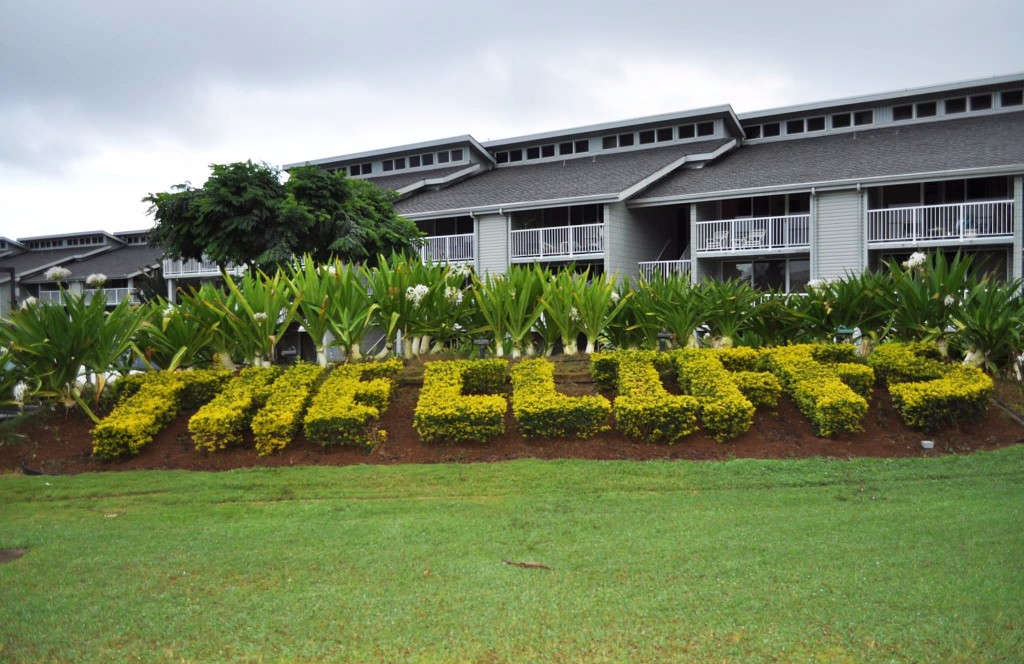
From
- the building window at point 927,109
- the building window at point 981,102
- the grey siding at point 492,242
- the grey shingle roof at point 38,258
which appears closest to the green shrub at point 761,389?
the grey siding at point 492,242

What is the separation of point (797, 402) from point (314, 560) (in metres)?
5.40

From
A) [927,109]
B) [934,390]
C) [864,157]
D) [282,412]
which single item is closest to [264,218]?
[282,412]

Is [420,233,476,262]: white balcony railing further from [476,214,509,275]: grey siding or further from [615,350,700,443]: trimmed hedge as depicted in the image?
[615,350,700,443]: trimmed hedge

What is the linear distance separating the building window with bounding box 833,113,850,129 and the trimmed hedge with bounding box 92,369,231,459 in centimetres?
2412

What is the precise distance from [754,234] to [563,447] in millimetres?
17312

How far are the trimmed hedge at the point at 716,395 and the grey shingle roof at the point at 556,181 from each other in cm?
1523

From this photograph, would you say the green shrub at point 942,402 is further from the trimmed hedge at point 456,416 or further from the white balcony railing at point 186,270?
the white balcony railing at point 186,270

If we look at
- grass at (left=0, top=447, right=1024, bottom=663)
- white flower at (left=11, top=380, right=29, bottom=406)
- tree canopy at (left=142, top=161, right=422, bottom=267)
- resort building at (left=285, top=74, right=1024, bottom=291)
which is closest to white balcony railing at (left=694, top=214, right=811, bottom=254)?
resort building at (left=285, top=74, right=1024, bottom=291)

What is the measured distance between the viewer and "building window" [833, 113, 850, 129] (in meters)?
26.7

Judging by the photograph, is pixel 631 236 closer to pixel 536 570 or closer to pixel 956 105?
pixel 956 105

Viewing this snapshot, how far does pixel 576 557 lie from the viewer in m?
4.66

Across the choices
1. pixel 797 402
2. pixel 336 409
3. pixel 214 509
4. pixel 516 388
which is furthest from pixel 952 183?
pixel 214 509

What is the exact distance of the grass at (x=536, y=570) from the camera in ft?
11.9

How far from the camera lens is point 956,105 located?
2519 cm
